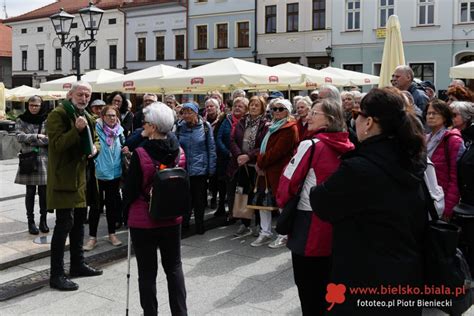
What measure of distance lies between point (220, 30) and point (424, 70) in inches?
512

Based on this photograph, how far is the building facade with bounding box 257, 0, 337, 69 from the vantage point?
2855 cm

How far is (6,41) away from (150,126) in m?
56.3

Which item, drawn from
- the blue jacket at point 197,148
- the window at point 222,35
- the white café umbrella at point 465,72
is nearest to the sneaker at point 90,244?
the blue jacket at point 197,148

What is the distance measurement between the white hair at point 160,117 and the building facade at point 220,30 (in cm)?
2753

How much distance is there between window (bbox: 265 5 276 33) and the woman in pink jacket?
26.7 m

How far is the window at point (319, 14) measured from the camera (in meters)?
28.7

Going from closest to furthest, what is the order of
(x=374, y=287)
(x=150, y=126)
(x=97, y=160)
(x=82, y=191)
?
(x=374, y=287) < (x=150, y=126) < (x=82, y=191) < (x=97, y=160)

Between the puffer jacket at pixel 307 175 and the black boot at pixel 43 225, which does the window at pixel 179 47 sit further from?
the puffer jacket at pixel 307 175

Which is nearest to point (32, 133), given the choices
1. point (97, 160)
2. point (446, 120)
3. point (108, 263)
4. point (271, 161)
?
point (97, 160)

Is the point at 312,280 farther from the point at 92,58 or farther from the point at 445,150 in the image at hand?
the point at 92,58

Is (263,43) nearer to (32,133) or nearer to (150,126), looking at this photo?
(32,133)

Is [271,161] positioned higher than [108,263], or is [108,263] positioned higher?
[271,161]

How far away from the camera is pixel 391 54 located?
8680 millimetres

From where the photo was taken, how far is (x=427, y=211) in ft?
8.43
